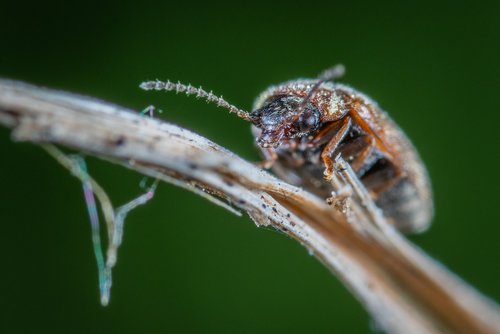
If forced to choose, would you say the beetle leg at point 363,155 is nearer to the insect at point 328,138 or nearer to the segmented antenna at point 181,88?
the insect at point 328,138

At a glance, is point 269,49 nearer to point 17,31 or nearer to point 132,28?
point 132,28

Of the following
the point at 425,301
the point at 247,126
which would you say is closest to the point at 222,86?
the point at 247,126

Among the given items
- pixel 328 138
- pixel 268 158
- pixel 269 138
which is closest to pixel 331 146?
pixel 328 138

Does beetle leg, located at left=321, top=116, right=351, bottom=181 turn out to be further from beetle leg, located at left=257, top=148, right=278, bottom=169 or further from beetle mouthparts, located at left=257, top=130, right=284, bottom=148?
beetle leg, located at left=257, top=148, right=278, bottom=169

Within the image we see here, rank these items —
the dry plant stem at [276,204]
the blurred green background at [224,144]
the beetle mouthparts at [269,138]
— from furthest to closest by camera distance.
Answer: the blurred green background at [224,144], the beetle mouthparts at [269,138], the dry plant stem at [276,204]

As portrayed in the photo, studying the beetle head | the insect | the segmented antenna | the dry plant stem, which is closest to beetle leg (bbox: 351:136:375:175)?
the insect

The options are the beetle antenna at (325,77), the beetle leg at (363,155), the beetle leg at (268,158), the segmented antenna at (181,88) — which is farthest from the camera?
the beetle leg at (268,158)

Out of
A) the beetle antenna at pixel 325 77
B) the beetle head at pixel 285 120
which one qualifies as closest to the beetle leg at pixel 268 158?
the beetle head at pixel 285 120

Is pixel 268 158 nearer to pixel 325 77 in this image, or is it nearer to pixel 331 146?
pixel 331 146
